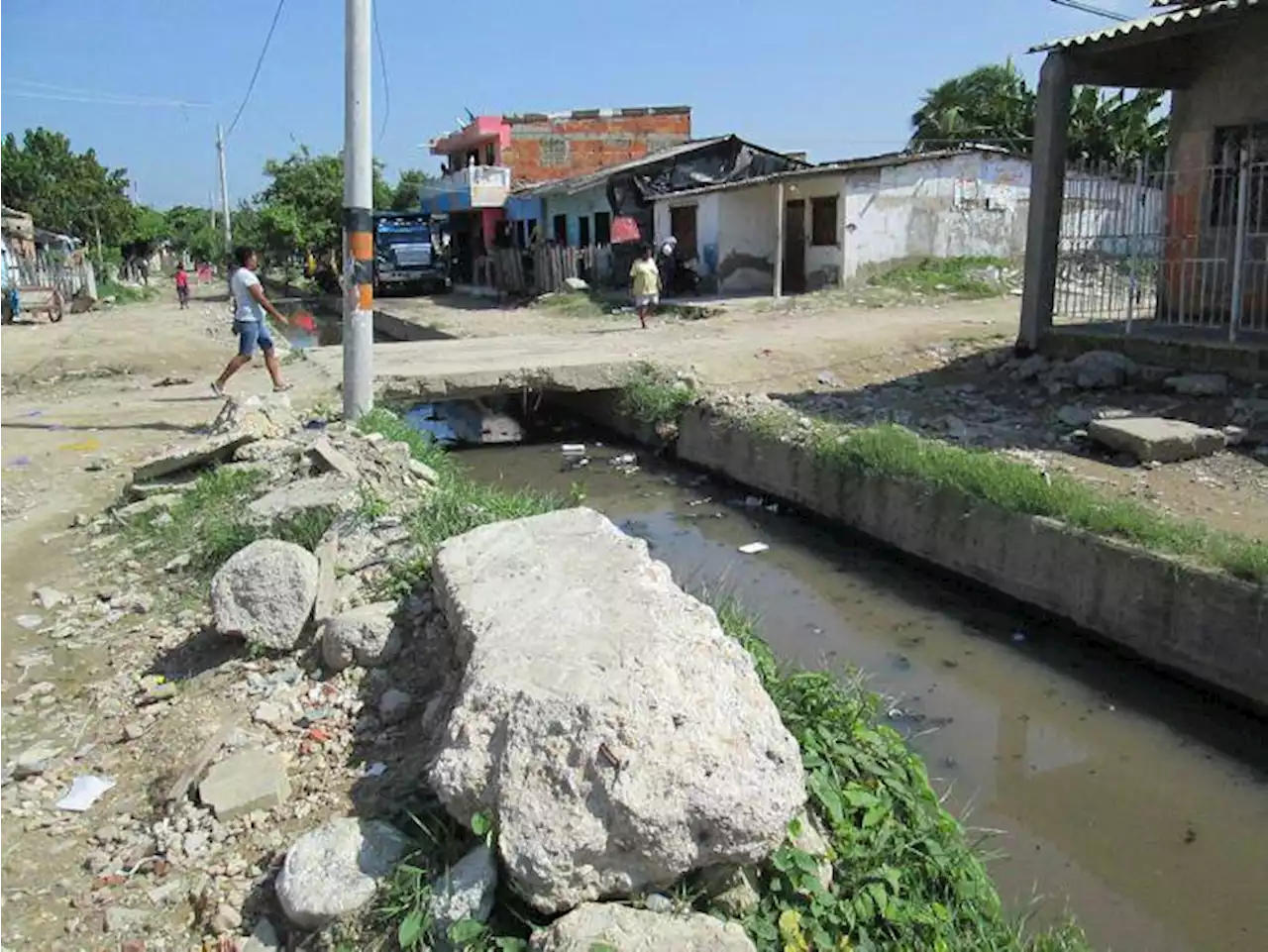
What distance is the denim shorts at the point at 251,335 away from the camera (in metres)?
9.92

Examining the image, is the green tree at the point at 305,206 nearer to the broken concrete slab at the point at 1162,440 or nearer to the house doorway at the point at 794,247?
the house doorway at the point at 794,247

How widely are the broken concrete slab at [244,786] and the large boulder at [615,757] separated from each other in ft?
2.67

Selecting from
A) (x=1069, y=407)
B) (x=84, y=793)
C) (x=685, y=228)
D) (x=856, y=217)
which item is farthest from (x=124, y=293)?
(x=84, y=793)

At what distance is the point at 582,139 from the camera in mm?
36500

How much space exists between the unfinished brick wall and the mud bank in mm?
28761

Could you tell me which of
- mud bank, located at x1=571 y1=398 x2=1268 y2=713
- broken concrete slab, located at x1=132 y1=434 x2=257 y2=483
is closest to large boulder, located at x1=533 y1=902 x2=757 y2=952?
mud bank, located at x1=571 y1=398 x2=1268 y2=713

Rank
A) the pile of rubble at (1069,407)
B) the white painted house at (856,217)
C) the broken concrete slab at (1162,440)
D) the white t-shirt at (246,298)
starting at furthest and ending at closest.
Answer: the white painted house at (856,217) < the white t-shirt at (246,298) < the pile of rubble at (1069,407) < the broken concrete slab at (1162,440)

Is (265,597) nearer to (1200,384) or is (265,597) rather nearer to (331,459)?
(331,459)

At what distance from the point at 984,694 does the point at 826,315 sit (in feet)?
40.4

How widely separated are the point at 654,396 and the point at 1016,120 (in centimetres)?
2191

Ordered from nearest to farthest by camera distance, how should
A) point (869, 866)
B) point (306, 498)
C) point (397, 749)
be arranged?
1. point (869, 866)
2. point (397, 749)
3. point (306, 498)

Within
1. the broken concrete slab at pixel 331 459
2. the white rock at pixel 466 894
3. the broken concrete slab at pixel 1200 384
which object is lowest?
the white rock at pixel 466 894

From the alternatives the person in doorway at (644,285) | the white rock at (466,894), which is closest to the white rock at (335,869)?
the white rock at (466,894)

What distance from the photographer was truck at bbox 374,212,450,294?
105 feet
